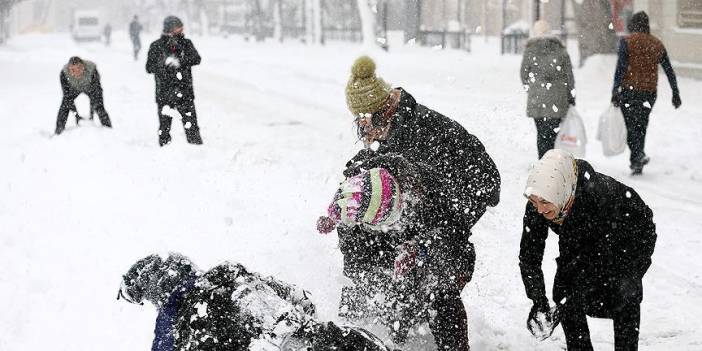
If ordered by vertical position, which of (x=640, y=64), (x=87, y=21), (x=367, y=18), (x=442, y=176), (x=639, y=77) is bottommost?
(x=442, y=176)

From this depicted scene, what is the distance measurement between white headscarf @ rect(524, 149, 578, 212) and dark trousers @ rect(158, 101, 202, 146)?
8.00m

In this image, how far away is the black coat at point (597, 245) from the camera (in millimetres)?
3656

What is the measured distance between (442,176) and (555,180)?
2.75 feet

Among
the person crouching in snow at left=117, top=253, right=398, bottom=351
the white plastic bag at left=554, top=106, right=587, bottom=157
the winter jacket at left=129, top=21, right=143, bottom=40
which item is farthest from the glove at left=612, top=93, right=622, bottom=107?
the winter jacket at left=129, top=21, right=143, bottom=40

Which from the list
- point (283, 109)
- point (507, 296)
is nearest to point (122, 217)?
point (507, 296)

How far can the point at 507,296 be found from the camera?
19.2 feet

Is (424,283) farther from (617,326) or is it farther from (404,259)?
(617,326)

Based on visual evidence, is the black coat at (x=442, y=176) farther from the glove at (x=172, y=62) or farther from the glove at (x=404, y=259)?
the glove at (x=172, y=62)

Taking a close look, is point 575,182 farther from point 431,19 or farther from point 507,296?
point 431,19

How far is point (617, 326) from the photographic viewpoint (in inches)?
152

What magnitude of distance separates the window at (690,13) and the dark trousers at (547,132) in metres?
12.3

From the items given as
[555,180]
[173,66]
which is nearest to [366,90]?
[555,180]

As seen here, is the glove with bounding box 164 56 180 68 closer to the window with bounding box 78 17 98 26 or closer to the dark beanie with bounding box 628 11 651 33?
the dark beanie with bounding box 628 11 651 33

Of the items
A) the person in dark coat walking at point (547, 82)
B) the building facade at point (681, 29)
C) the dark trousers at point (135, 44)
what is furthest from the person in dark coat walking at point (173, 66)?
the dark trousers at point (135, 44)
